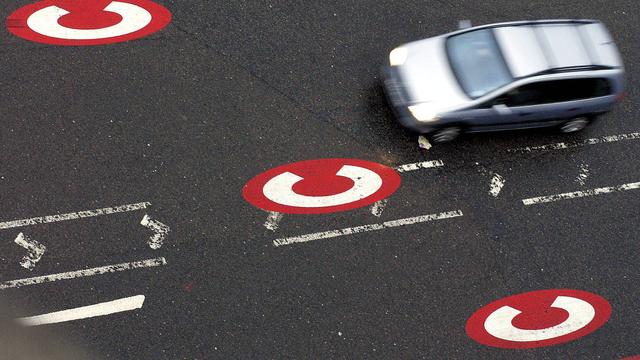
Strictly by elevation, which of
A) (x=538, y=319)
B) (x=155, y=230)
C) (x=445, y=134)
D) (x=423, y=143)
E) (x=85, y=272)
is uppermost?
(x=445, y=134)

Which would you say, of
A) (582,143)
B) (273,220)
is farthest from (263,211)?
(582,143)

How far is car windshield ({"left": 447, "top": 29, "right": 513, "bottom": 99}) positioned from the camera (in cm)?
945

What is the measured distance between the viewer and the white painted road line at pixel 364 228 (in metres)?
9.47

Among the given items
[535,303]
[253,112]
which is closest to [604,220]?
[535,303]

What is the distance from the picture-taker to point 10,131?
9.76 m

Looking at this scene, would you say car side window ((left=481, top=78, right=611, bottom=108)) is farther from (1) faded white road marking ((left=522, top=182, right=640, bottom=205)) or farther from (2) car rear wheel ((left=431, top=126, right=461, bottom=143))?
(1) faded white road marking ((left=522, top=182, right=640, bottom=205))

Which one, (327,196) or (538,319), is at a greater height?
(327,196)

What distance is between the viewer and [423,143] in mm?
10148

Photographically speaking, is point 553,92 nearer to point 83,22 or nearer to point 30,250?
point 83,22

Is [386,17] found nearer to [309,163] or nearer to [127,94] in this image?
[309,163]

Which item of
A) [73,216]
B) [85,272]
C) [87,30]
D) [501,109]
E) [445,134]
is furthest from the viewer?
[87,30]

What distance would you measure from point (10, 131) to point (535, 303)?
833cm

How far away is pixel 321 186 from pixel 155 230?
2545 mm

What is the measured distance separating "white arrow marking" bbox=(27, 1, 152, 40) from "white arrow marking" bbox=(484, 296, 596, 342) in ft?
24.0
